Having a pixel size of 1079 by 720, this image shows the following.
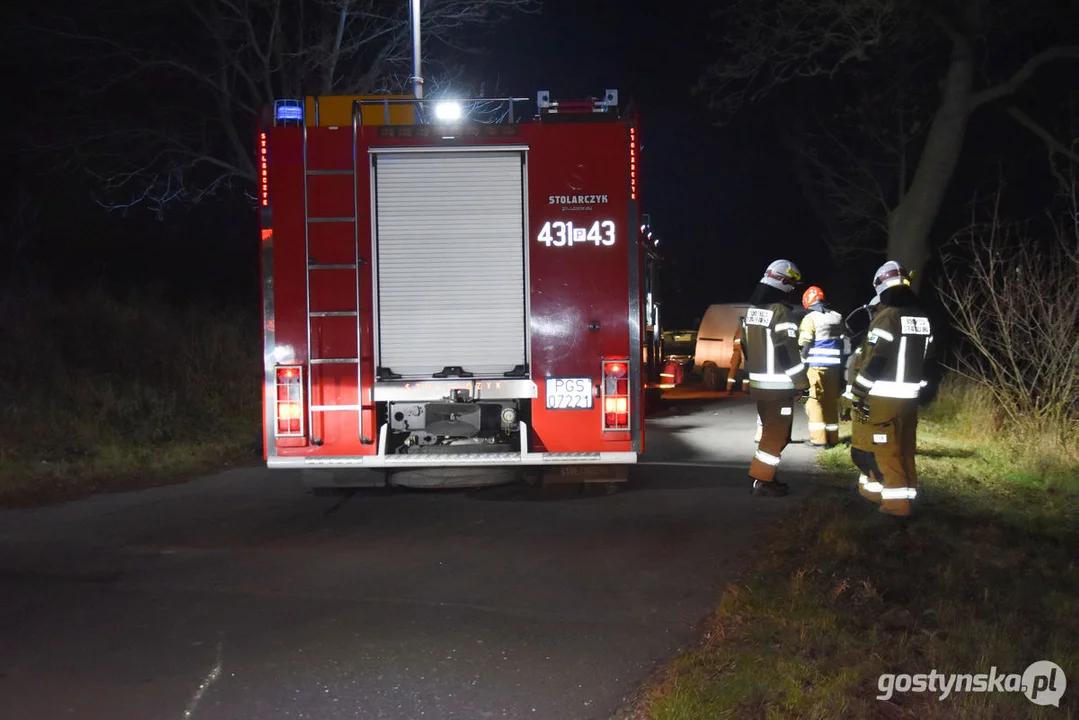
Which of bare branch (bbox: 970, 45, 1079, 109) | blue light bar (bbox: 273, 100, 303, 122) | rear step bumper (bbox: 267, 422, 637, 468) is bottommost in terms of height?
rear step bumper (bbox: 267, 422, 637, 468)

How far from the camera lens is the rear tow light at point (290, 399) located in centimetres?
779

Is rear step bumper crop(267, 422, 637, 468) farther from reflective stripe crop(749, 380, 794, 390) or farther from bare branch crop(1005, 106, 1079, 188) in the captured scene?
bare branch crop(1005, 106, 1079, 188)

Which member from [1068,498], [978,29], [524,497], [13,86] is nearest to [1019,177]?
[978,29]

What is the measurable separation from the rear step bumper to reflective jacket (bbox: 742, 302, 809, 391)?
146 cm

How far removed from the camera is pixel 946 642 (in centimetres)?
479

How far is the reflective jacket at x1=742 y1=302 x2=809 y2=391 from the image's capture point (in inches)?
338

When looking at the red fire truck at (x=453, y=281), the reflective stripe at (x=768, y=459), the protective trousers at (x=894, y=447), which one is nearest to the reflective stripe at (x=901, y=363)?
the protective trousers at (x=894, y=447)

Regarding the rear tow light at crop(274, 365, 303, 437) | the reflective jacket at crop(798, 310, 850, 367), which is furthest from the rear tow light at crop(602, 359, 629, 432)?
the reflective jacket at crop(798, 310, 850, 367)

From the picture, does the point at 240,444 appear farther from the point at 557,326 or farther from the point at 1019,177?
the point at 1019,177

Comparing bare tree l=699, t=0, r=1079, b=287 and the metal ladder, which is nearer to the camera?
the metal ladder

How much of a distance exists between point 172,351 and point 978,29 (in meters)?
12.8

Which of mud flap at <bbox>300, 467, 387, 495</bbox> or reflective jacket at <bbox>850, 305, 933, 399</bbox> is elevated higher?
reflective jacket at <bbox>850, 305, 933, 399</bbox>

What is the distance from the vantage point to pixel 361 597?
6062mm

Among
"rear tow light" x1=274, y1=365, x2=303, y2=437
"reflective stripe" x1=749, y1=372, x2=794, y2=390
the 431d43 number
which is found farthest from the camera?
"reflective stripe" x1=749, y1=372, x2=794, y2=390
